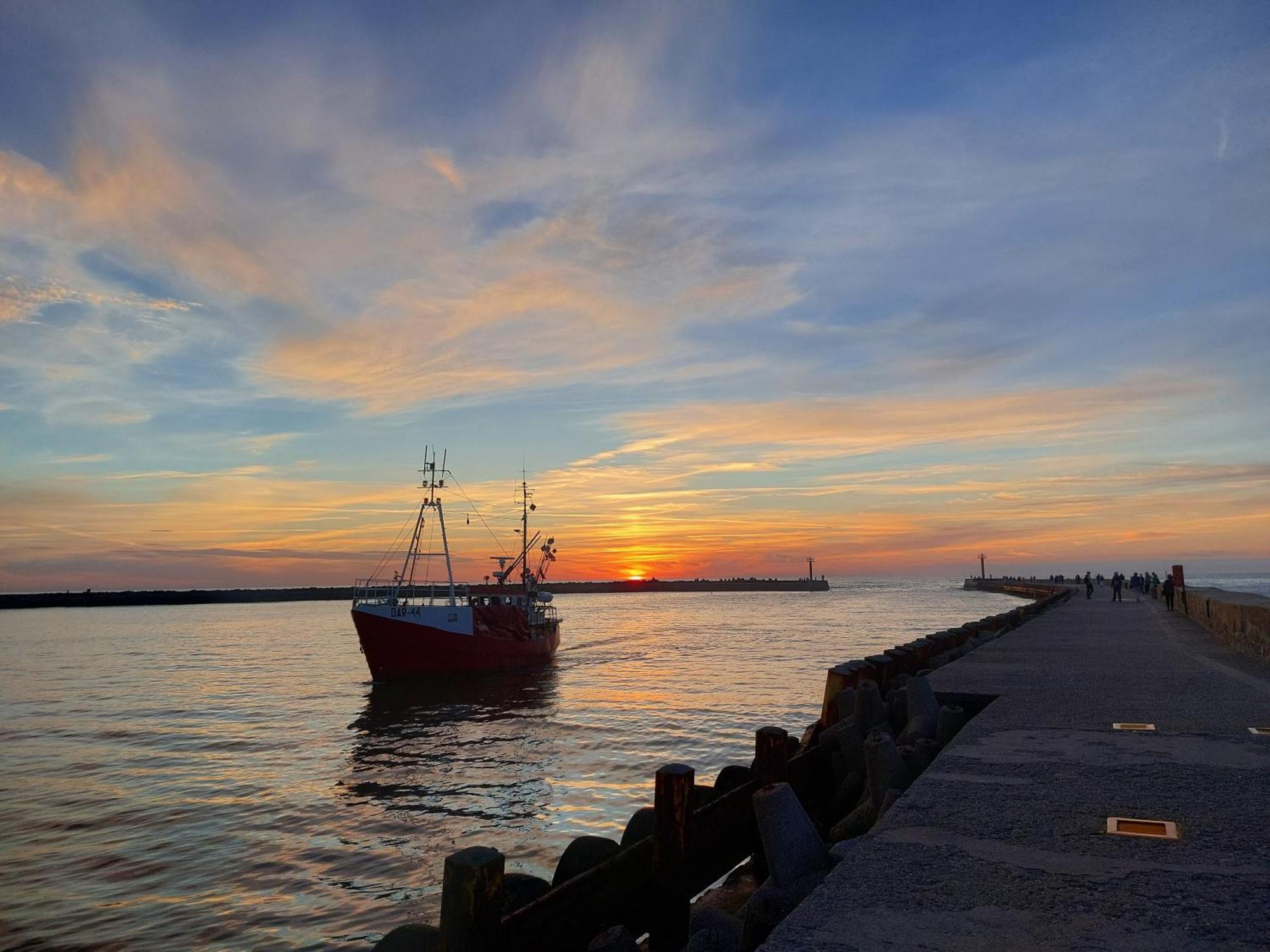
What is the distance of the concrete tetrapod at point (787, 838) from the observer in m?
4.95

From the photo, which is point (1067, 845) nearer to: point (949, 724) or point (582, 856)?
point (582, 856)

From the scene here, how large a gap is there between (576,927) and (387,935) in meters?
1.19

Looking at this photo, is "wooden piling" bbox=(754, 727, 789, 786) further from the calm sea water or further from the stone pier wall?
the stone pier wall

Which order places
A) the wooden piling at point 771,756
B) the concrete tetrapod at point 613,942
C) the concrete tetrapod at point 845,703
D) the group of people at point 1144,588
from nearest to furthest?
the concrete tetrapod at point 613,942 < the wooden piling at point 771,756 < the concrete tetrapod at point 845,703 < the group of people at point 1144,588

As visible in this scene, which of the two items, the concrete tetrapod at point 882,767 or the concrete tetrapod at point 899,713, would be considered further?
the concrete tetrapod at point 899,713

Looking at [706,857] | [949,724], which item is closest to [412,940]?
[706,857]

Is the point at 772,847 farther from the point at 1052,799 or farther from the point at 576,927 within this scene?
the point at 1052,799

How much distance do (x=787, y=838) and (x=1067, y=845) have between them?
5.11 feet

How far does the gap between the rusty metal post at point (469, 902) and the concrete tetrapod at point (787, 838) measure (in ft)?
6.31

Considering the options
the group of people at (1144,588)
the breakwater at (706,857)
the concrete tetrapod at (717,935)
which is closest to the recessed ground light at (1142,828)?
the breakwater at (706,857)

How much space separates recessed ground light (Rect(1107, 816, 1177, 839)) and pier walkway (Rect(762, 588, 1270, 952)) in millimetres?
68

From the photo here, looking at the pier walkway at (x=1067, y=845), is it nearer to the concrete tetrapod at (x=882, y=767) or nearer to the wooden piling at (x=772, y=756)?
the concrete tetrapod at (x=882, y=767)

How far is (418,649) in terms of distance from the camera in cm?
3362

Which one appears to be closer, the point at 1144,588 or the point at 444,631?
the point at 444,631
